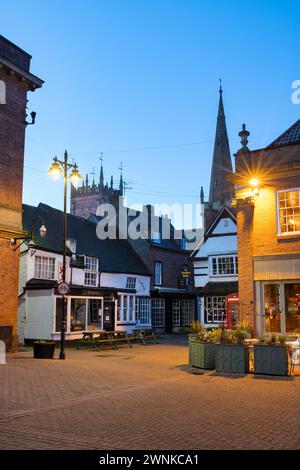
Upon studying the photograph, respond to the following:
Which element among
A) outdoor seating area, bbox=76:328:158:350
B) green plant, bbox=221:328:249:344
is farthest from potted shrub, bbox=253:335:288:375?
outdoor seating area, bbox=76:328:158:350

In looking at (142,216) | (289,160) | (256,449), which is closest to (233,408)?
(256,449)

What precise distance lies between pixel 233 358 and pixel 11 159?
13036 mm

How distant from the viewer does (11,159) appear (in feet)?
69.4

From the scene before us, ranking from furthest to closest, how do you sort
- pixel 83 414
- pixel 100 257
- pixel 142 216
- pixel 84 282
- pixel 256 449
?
1. pixel 142 216
2. pixel 100 257
3. pixel 84 282
4. pixel 83 414
5. pixel 256 449

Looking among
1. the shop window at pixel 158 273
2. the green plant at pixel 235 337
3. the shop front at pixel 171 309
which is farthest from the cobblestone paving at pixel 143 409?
the shop window at pixel 158 273

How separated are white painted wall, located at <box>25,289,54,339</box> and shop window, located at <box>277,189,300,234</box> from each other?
12861 mm

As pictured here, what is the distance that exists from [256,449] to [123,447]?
1862 millimetres

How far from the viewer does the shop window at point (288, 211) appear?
18.1 m

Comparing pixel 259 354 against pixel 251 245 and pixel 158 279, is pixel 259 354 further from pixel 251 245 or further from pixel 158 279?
pixel 158 279

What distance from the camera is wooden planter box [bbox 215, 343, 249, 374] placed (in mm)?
14266

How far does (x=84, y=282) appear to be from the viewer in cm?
2983

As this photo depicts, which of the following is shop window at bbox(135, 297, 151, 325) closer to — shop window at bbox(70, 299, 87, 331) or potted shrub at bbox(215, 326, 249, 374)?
shop window at bbox(70, 299, 87, 331)

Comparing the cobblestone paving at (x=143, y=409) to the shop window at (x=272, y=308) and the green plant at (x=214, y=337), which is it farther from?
the shop window at (x=272, y=308)

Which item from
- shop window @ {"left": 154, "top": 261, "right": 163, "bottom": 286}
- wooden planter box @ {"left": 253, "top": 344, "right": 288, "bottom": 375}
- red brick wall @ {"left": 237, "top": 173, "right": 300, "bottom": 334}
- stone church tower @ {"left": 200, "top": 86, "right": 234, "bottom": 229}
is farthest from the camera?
stone church tower @ {"left": 200, "top": 86, "right": 234, "bottom": 229}
